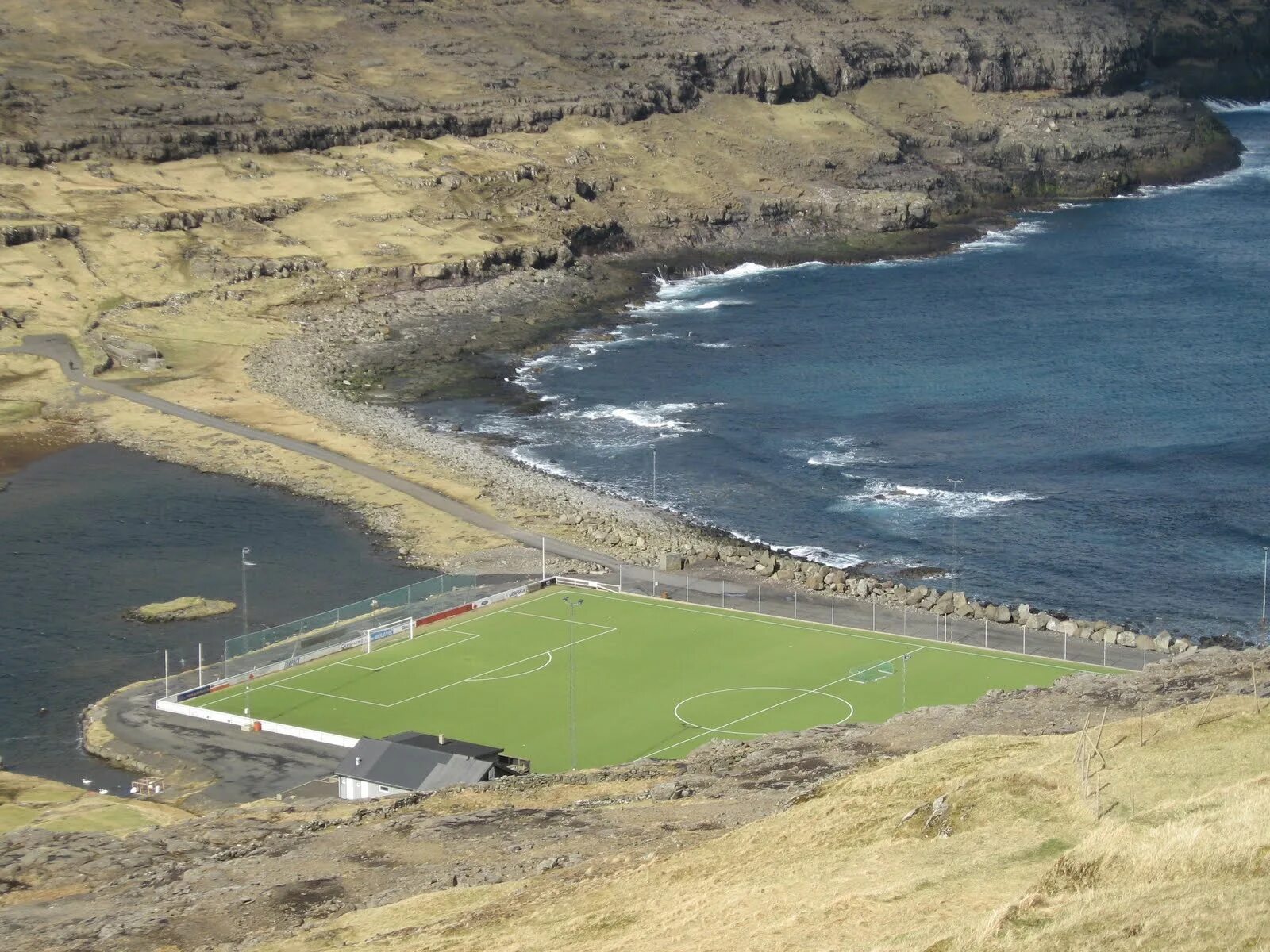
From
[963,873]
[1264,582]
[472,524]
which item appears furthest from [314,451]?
[963,873]

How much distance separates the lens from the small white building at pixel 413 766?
216ft

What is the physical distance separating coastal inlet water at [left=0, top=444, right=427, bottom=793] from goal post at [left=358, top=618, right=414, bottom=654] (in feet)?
20.5

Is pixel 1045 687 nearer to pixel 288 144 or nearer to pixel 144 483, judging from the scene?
pixel 144 483

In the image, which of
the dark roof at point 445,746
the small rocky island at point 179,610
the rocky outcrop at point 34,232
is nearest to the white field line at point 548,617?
the small rocky island at point 179,610

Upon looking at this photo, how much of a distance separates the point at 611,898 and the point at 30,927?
18186 mm

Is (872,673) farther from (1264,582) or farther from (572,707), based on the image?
(1264,582)

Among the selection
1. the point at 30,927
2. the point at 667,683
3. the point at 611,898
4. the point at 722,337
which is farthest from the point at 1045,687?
the point at 722,337

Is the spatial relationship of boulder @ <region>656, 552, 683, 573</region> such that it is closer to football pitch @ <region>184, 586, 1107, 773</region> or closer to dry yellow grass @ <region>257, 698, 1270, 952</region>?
football pitch @ <region>184, 586, 1107, 773</region>

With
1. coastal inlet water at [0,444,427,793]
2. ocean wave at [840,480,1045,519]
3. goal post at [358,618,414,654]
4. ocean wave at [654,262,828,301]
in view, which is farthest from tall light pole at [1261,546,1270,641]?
ocean wave at [654,262,828,301]

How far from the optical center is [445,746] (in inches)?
2694

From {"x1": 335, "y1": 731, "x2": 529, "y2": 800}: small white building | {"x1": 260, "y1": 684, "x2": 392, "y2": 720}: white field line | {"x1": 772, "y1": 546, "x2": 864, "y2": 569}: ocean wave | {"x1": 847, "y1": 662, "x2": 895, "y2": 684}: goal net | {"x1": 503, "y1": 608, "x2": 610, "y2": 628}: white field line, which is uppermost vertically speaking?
Answer: {"x1": 335, "y1": 731, "x2": 529, "y2": 800}: small white building

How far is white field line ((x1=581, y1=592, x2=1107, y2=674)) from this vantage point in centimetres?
8306

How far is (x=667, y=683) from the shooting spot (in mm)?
82625

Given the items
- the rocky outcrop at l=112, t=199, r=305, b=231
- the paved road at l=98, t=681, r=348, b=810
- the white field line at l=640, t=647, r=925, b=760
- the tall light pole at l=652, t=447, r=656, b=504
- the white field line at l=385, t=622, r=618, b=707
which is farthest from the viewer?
the rocky outcrop at l=112, t=199, r=305, b=231
